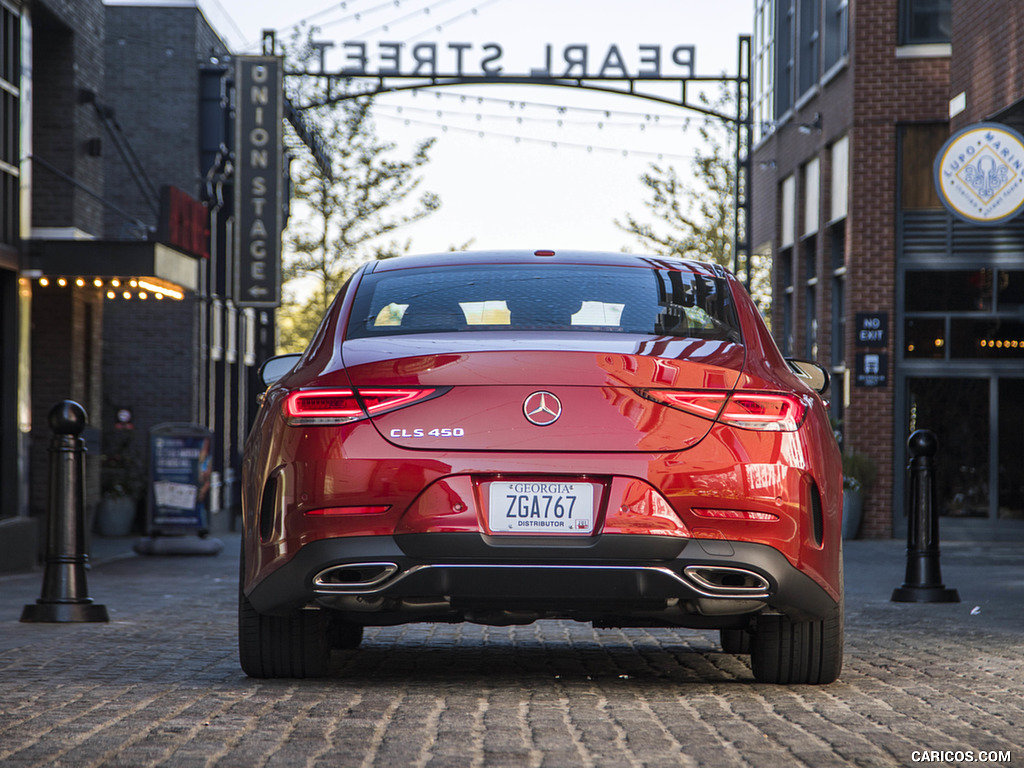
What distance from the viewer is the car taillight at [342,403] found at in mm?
5133

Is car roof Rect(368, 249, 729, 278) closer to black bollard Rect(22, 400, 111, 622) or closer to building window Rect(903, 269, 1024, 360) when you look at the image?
black bollard Rect(22, 400, 111, 622)

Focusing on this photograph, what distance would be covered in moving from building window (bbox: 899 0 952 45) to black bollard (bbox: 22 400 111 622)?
1498 centimetres

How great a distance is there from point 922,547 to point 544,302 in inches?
219

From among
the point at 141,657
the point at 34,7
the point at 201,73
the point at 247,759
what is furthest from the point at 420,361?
the point at 201,73

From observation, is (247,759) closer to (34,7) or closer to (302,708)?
(302,708)

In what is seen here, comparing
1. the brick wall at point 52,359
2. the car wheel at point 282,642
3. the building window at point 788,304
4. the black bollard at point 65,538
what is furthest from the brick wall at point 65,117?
the building window at point 788,304

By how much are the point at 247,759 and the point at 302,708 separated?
888 millimetres

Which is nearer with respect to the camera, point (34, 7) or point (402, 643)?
point (402, 643)

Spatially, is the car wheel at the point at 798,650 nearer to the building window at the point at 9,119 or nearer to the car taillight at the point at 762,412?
the car taillight at the point at 762,412

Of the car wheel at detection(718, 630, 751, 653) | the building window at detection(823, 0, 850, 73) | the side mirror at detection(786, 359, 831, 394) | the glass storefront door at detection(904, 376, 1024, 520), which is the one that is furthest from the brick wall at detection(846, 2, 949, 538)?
the side mirror at detection(786, 359, 831, 394)

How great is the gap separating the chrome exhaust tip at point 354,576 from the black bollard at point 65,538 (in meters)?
3.84

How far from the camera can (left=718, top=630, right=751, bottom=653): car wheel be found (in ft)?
22.9

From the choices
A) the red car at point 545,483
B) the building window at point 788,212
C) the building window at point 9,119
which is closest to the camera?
the red car at point 545,483

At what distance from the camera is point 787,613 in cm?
532
